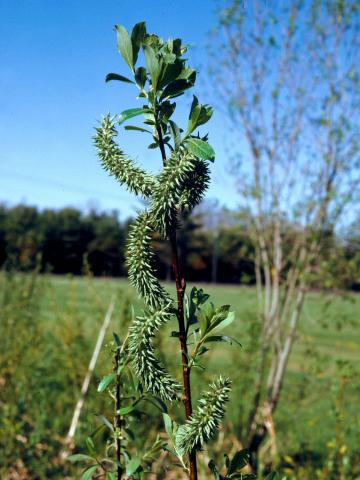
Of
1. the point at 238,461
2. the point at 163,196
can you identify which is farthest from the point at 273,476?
the point at 163,196

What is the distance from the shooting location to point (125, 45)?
1068 mm

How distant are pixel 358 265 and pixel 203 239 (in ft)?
40.4

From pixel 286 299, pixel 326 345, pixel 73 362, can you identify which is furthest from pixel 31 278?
pixel 326 345

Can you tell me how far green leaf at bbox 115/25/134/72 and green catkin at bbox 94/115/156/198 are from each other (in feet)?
0.39

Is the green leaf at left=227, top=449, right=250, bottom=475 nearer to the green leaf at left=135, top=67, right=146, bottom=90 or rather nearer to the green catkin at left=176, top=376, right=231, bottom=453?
the green catkin at left=176, top=376, right=231, bottom=453

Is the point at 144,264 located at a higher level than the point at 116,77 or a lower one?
lower

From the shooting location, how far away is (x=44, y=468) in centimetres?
408

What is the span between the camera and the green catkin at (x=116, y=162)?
1057 mm

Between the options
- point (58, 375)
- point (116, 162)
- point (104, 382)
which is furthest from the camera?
point (58, 375)

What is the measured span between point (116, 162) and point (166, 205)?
16 centimetres

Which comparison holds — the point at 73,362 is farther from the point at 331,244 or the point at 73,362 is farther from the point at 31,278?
the point at 331,244

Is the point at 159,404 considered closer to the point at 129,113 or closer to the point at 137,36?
the point at 129,113

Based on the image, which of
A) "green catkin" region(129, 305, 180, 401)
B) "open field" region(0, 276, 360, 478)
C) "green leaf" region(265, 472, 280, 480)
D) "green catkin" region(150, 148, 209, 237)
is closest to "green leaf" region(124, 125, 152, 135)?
"green catkin" region(150, 148, 209, 237)

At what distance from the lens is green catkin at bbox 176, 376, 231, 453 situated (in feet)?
3.23
